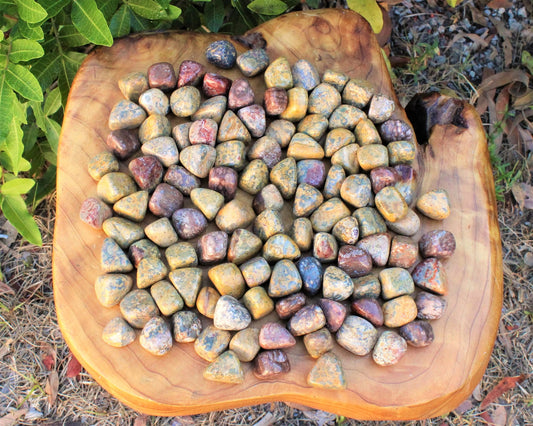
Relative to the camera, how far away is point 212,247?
3.73ft

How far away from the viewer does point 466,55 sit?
1.97m

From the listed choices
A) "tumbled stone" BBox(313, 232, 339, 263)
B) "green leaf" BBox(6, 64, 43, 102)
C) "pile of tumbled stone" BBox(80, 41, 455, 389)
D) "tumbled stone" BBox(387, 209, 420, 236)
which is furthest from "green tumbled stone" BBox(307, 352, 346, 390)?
"green leaf" BBox(6, 64, 43, 102)

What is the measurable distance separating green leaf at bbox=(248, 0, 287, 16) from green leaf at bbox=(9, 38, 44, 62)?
561 millimetres

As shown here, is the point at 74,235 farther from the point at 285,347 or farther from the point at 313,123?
the point at 313,123

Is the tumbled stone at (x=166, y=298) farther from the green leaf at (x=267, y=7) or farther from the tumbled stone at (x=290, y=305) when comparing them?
the green leaf at (x=267, y=7)

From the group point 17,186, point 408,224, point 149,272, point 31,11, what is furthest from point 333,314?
point 31,11

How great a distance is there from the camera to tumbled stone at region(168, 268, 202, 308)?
1097 mm

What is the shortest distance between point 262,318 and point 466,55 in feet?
4.60

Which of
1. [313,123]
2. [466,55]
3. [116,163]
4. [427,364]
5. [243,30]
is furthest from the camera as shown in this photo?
[466,55]

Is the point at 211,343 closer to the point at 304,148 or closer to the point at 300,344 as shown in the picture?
the point at 300,344

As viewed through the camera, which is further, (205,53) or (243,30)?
(243,30)

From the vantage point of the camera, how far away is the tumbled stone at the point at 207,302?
42.9 inches

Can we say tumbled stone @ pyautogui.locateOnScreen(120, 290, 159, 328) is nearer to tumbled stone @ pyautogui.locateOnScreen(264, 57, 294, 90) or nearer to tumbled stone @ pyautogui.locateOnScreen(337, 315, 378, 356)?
tumbled stone @ pyautogui.locateOnScreen(337, 315, 378, 356)

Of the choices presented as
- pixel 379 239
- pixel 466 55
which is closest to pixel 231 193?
pixel 379 239
